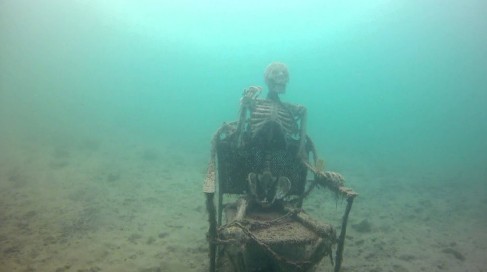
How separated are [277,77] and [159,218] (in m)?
5.76

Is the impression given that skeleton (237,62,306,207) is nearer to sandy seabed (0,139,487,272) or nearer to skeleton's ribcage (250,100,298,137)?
skeleton's ribcage (250,100,298,137)

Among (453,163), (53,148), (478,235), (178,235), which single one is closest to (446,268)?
(478,235)

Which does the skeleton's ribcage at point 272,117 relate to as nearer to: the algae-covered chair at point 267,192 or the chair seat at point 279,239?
the algae-covered chair at point 267,192

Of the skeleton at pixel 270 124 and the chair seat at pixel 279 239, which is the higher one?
the skeleton at pixel 270 124

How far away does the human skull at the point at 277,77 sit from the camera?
297 inches

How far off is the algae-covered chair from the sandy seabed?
188cm

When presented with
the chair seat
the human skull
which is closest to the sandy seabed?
the chair seat

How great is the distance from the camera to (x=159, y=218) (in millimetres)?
9938

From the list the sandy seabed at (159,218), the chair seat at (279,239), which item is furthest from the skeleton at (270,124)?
the sandy seabed at (159,218)

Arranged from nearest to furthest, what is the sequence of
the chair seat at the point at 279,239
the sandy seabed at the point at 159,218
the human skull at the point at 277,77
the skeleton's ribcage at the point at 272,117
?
1. the chair seat at the point at 279,239
2. the skeleton's ribcage at the point at 272,117
3. the sandy seabed at the point at 159,218
4. the human skull at the point at 277,77

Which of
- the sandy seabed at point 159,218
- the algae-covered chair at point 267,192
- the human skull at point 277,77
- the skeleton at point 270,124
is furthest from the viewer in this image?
the human skull at point 277,77

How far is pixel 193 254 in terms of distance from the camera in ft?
25.3

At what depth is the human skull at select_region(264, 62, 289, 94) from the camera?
297 inches

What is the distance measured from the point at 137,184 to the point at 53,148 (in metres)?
8.47
